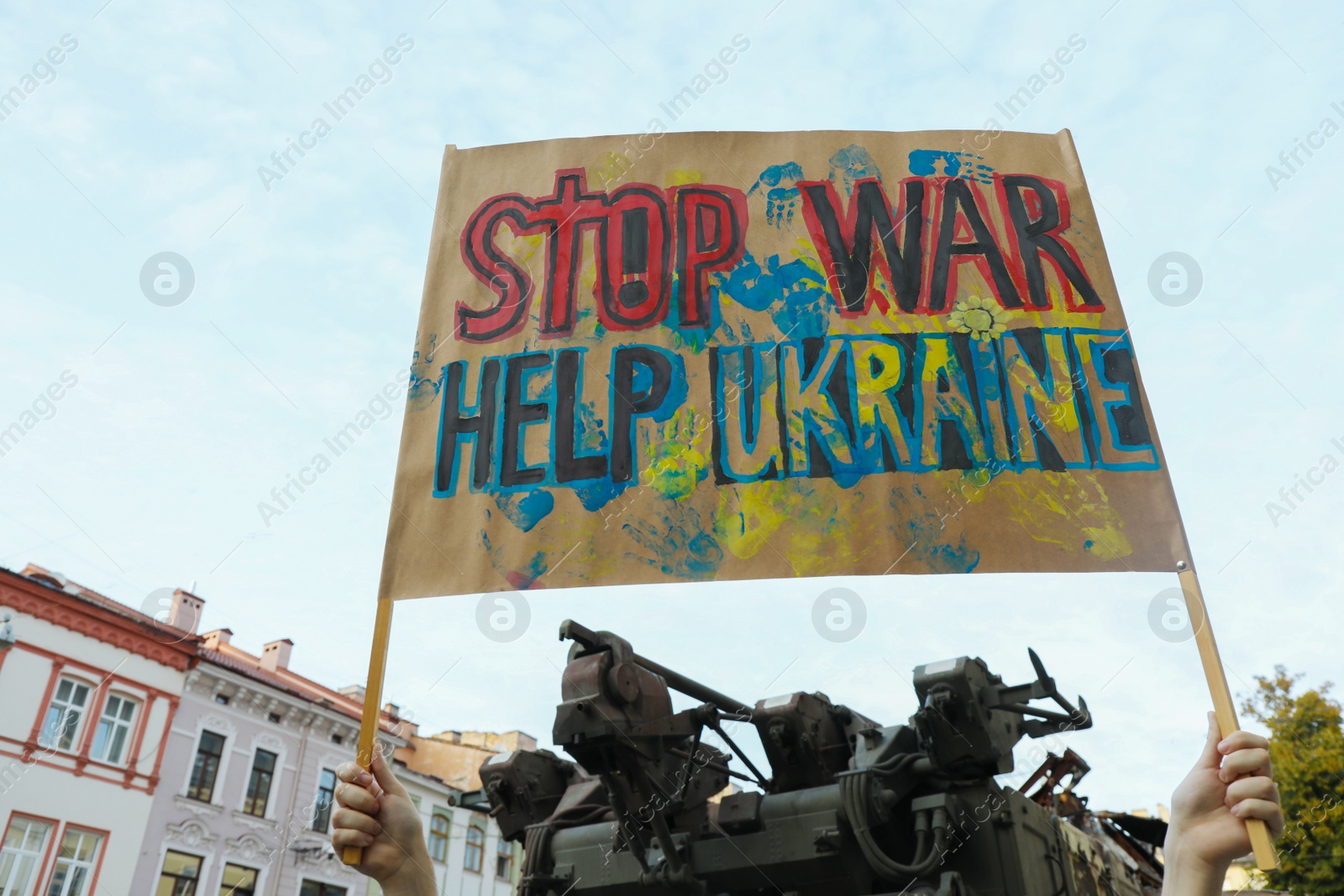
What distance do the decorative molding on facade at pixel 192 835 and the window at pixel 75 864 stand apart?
1.67 m

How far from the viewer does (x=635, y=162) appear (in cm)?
463

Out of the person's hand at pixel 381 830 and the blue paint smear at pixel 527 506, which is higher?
the blue paint smear at pixel 527 506

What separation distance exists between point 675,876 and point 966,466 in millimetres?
3452

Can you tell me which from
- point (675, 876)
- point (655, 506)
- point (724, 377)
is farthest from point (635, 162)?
point (675, 876)

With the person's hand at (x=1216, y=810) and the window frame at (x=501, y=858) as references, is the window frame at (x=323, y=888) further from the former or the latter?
the person's hand at (x=1216, y=810)

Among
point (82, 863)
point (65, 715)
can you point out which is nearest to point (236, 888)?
point (82, 863)

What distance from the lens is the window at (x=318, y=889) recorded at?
2480cm

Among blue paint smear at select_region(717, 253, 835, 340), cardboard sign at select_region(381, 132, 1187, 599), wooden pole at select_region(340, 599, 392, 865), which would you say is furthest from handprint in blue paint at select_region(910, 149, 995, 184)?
wooden pole at select_region(340, 599, 392, 865)

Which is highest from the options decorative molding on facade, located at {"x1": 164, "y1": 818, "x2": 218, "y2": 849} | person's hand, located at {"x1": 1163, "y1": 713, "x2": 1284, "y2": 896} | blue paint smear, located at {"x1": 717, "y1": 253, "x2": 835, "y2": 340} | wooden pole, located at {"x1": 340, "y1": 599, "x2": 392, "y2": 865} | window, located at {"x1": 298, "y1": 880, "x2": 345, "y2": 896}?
decorative molding on facade, located at {"x1": 164, "y1": 818, "x2": 218, "y2": 849}

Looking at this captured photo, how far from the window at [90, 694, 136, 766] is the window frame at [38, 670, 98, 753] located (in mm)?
370

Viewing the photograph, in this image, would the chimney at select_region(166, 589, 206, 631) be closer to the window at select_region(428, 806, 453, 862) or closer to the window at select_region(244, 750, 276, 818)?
the window at select_region(244, 750, 276, 818)

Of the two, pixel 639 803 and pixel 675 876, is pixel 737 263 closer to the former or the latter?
pixel 639 803

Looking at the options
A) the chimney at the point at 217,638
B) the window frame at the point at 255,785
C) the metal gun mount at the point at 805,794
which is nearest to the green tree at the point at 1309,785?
the metal gun mount at the point at 805,794

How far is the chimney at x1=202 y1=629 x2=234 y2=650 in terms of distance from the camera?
27.9 metres
